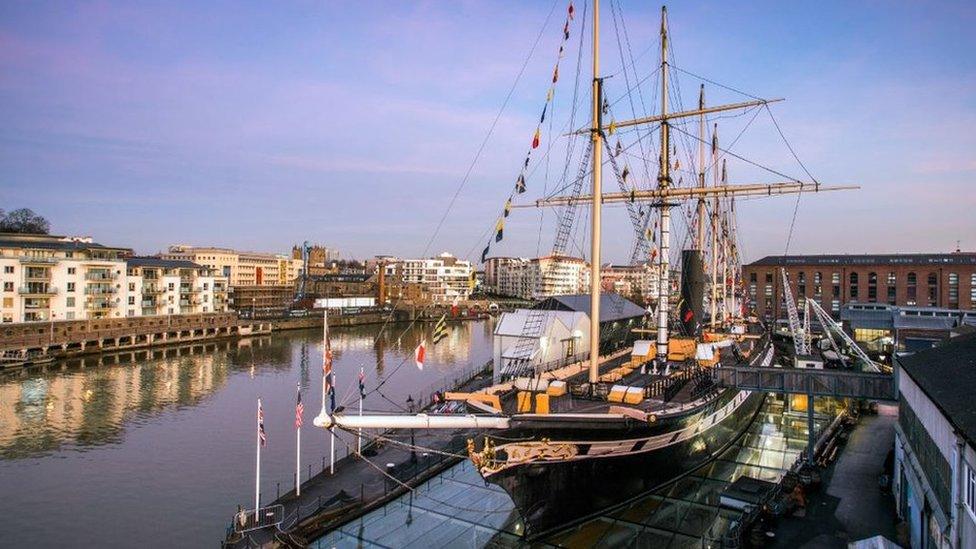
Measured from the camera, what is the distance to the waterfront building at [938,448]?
9438mm

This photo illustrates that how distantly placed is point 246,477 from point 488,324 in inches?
3138

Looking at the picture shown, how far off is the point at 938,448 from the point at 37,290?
66844 mm

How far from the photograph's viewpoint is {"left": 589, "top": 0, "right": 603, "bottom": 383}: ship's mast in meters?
18.2

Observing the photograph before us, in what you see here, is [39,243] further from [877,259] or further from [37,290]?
[877,259]

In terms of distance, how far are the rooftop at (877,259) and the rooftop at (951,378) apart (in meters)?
59.5

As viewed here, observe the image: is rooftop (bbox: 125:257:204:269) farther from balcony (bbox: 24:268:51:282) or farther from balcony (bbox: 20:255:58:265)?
balcony (bbox: 24:268:51:282)

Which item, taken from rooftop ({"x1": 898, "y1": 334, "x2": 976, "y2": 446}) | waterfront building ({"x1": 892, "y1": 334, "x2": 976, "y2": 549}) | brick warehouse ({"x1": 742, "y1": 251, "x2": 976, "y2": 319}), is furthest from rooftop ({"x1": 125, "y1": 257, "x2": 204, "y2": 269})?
brick warehouse ({"x1": 742, "y1": 251, "x2": 976, "y2": 319})

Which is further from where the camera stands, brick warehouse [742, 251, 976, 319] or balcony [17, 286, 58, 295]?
brick warehouse [742, 251, 976, 319]

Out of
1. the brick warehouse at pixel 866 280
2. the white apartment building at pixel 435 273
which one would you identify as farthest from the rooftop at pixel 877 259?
the white apartment building at pixel 435 273

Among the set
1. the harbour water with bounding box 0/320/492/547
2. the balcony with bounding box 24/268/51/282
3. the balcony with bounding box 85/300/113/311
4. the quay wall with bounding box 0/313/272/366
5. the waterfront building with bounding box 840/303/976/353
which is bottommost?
the harbour water with bounding box 0/320/492/547

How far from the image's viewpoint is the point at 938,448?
1131 cm

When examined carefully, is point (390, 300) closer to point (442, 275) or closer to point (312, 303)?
Answer: point (312, 303)

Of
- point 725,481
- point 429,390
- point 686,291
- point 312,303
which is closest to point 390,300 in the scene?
point 312,303

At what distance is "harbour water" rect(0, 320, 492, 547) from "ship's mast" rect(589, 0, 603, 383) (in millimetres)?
7857
